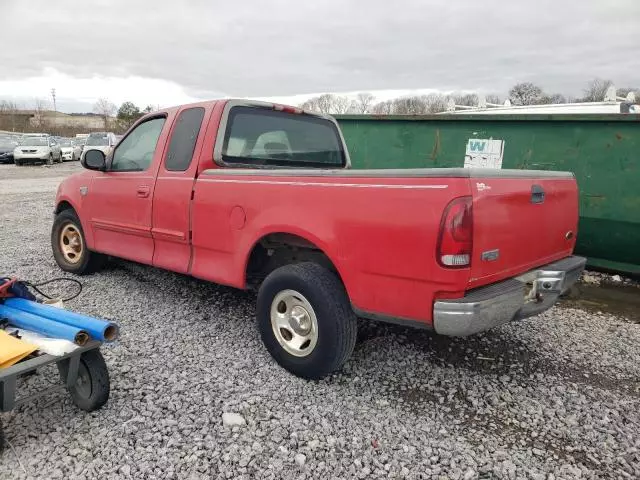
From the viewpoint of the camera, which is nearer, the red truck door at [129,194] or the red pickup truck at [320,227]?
the red pickup truck at [320,227]

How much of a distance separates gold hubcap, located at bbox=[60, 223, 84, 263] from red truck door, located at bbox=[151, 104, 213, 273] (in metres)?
1.74

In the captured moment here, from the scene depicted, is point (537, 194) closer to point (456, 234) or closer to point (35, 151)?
point (456, 234)

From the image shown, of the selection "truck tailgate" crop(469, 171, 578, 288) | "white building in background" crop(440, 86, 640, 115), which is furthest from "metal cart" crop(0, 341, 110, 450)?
"white building in background" crop(440, 86, 640, 115)

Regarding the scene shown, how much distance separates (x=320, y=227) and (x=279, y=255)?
0.82 metres

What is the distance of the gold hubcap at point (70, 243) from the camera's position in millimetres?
5449

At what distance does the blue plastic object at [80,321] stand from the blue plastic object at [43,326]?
36mm

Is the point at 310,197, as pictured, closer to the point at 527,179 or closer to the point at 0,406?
the point at 527,179

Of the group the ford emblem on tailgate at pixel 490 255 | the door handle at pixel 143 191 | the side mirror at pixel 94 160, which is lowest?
the ford emblem on tailgate at pixel 490 255

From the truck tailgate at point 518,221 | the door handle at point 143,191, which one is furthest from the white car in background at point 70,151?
the truck tailgate at point 518,221

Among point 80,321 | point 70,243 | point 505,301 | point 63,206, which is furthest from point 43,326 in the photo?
point 63,206

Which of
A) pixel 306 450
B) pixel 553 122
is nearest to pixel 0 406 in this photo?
pixel 306 450

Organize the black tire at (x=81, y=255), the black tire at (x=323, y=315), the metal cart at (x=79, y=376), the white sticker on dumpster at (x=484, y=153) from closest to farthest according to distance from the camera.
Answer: the metal cart at (x=79, y=376) < the black tire at (x=323, y=315) < the black tire at (x=81, y=255) < the white sticker on dumpster at (x=484, y=153)

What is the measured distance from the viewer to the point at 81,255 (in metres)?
5.30

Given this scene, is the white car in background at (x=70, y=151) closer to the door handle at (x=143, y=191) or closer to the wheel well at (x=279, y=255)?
the door handle at (x=143, y=191)
